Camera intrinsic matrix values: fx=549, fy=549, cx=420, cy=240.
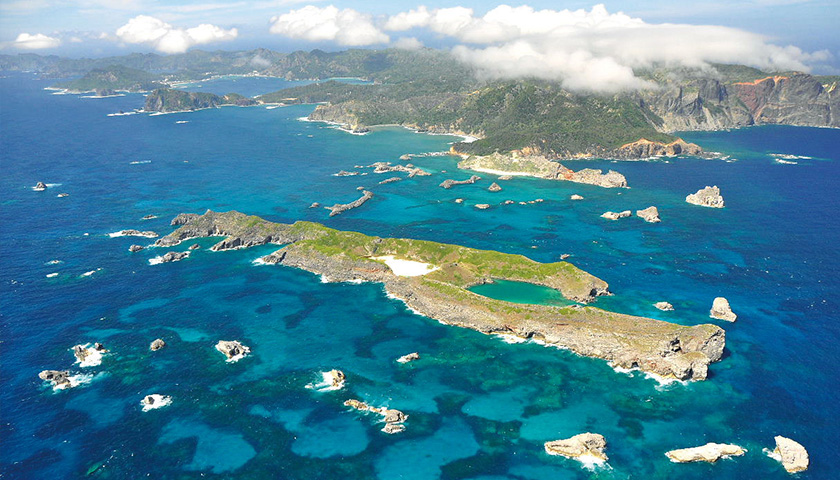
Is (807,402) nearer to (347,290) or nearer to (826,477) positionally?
(826,477)

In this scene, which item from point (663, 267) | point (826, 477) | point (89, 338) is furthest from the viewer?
point (663, 267)

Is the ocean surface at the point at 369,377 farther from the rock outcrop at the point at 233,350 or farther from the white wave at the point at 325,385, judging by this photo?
the rock outcrop at the point at 233,350

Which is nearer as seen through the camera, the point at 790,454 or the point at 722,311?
the point at 790,454

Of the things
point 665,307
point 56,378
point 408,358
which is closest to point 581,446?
point 408,358

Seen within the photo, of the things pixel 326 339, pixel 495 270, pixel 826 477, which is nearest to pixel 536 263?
pixel 495 270

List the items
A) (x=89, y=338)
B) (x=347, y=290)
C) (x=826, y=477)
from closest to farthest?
(x=826, y=477)
(x=89, y=338)
(x=347, y=290)

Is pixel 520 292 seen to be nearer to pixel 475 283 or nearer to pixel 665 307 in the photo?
pixel 475 283
